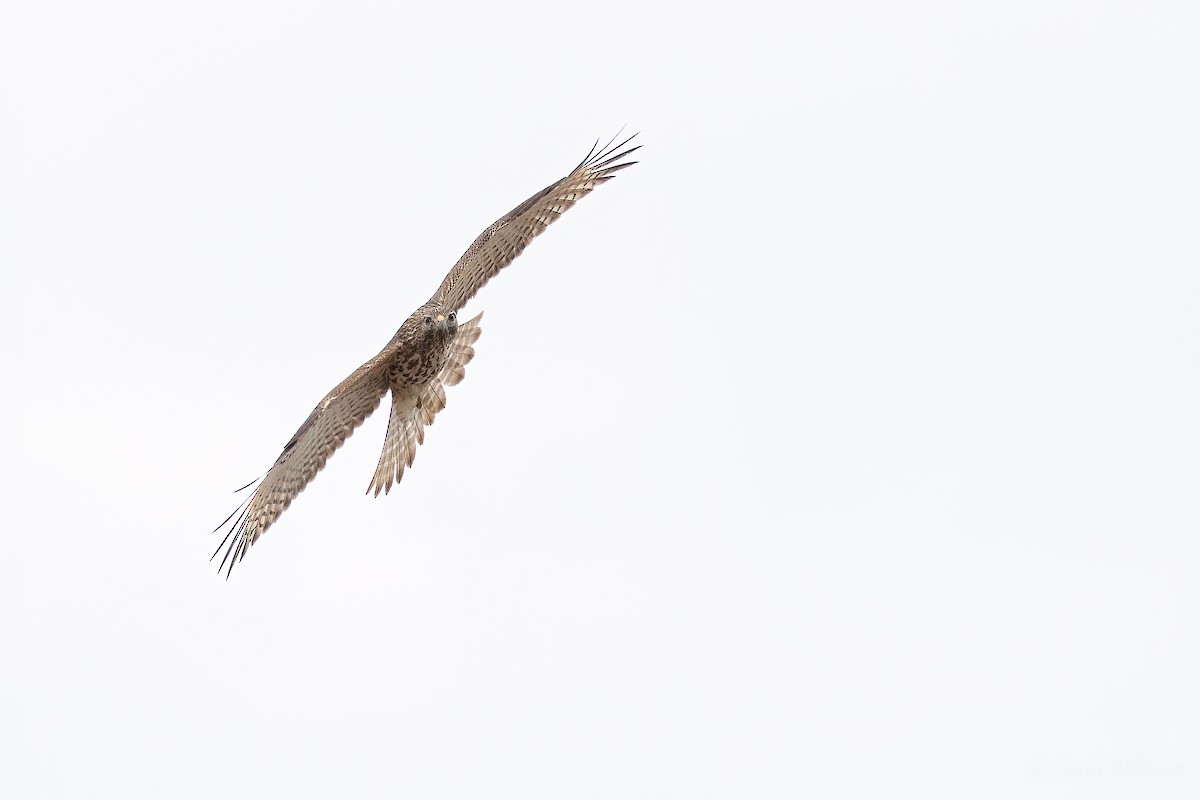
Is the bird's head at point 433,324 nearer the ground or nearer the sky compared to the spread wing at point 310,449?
nearer the sky

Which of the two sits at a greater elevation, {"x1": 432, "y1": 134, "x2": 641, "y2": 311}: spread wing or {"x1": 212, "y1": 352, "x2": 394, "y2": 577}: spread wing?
{"x1": 432, "y1": 134, "x2": 641, "y2": 311}: spread wing

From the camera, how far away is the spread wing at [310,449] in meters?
17.7

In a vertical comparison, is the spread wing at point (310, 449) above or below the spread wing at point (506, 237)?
below

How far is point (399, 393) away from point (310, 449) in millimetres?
1010

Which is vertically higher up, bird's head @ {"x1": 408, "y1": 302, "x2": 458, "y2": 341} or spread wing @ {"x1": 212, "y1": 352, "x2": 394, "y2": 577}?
bird's head @ {"x1": 408, "y1": 302, "x2": 458, "y2": 341}

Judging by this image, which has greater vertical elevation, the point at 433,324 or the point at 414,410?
the point at 433,324

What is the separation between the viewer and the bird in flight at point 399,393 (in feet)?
58.7

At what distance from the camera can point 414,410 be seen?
1861 centimetres

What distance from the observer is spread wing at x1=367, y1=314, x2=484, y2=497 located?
18.5 m

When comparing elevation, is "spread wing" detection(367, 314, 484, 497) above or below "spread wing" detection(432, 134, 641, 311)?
below

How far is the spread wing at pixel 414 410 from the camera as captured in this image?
18500mm

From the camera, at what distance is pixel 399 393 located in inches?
733

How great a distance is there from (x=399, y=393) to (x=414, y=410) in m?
0.21

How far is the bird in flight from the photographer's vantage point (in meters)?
17.9
